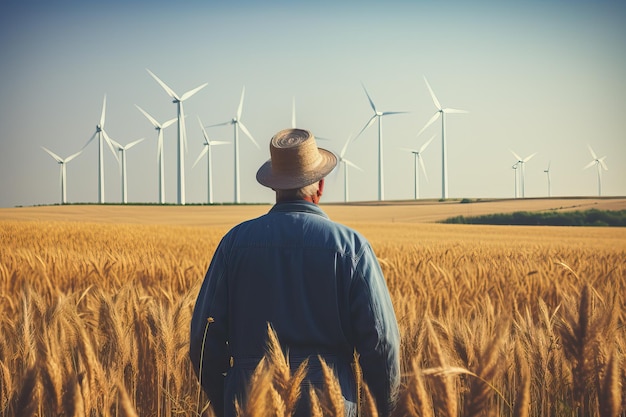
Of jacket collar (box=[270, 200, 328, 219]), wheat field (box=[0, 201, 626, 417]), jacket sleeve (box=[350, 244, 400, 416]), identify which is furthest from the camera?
jacket collar (box=[270, 200, 328, 219])

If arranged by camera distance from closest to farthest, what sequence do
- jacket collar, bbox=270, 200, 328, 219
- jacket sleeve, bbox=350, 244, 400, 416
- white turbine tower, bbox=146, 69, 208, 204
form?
jacket sleeve, bbox=350, 244, 400, 416 → jacket collar, bbox=270, 200, 328, 219 → white turbine tower, bbox=146, 69, 208, 204

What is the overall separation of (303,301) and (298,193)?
1.74 ft

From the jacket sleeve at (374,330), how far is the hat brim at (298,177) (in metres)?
0.43

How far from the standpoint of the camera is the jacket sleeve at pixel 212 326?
3113mm

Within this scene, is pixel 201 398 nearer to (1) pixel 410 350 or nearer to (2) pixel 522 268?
(1) pixel 410 350

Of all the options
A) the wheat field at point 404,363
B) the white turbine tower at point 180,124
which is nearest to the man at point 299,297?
the wheat field at point 404,363

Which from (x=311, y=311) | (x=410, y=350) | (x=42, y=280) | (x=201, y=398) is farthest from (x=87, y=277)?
(x=311, y=311)

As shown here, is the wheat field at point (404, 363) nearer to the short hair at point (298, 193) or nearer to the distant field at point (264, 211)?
the short hair at point (298, 193)

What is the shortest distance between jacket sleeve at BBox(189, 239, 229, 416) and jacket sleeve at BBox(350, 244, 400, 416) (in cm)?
65

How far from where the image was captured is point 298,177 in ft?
10.2

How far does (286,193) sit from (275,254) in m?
0.32

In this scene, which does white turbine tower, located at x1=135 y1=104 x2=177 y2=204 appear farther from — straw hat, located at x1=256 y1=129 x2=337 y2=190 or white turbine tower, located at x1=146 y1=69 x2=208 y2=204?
straw hat, located at x1=256 y1=129 x2=337 y2=190


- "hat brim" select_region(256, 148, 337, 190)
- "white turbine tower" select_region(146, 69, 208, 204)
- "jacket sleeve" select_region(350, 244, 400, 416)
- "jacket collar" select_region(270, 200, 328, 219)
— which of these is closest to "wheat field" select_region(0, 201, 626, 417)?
"jacket sleeve" select_region(350, 244, 400, 416)

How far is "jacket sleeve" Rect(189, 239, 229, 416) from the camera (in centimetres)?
311
